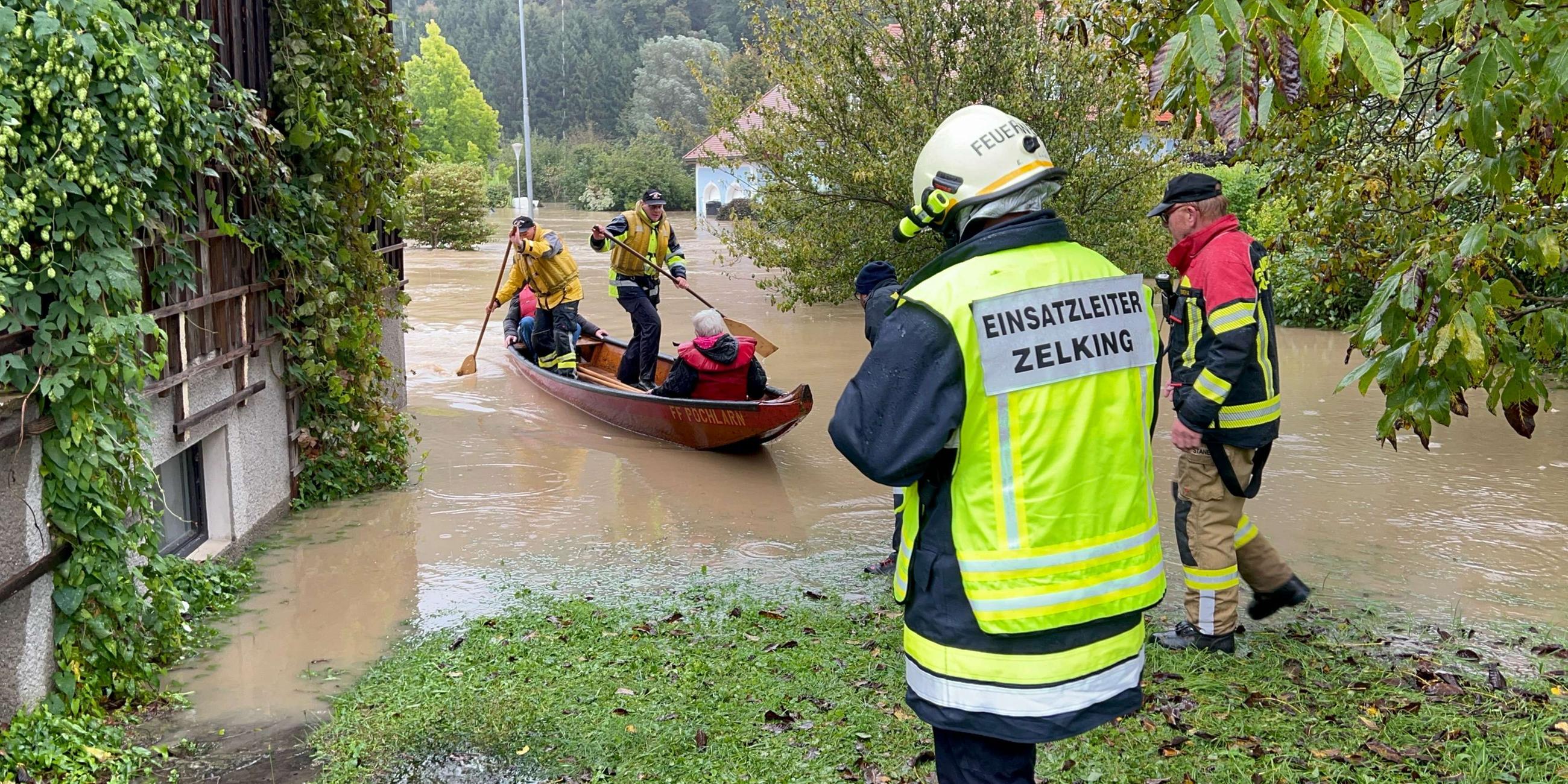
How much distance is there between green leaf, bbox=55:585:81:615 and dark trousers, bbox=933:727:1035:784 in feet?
11.9

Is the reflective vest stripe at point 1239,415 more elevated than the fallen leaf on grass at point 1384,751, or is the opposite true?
the reflective vest stripe at point 1239,415

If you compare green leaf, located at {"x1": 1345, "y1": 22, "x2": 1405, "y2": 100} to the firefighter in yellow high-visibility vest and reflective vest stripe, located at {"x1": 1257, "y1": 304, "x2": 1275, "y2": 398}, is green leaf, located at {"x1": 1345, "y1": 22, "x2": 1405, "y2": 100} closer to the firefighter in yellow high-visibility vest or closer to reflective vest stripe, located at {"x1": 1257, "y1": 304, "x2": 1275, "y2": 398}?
the firefighter in yellow high-visibility vest

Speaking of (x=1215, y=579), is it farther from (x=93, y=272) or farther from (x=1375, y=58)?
(x=93, y=272)

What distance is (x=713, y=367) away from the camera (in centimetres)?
1002

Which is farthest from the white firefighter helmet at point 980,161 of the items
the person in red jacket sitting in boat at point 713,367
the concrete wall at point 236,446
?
the person in red jacket sitting in boat at point 713,367

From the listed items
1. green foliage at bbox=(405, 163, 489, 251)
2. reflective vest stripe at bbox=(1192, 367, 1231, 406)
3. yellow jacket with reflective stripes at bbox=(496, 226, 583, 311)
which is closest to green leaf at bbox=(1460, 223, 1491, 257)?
reflective vest stripe at bbox=(1192, 367, 1231, 406)

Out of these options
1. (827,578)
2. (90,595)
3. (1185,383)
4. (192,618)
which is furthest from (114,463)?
(1185,383)

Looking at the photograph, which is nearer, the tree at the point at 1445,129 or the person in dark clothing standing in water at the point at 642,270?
the tree at the point at 1445,129

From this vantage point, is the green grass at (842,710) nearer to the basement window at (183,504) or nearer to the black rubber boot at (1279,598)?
the black rubber boot at (1279,598)

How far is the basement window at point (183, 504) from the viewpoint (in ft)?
21.4

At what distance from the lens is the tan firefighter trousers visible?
17.7 ft

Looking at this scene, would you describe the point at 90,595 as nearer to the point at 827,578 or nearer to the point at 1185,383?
the point at 827,578

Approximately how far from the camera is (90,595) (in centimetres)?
494

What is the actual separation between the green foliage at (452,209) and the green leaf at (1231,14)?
3301 centimetres
